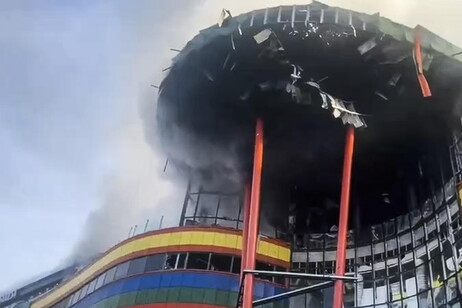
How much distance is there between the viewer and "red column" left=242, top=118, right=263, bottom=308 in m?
38.3

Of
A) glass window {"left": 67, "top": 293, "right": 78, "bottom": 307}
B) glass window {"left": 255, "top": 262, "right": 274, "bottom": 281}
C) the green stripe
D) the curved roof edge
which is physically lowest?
the green stripe

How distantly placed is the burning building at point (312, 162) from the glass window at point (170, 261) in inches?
6.6

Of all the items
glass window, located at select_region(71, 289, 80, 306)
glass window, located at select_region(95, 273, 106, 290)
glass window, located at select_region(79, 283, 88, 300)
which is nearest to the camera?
glass window, located at select_region(95, 273, 106, 290)

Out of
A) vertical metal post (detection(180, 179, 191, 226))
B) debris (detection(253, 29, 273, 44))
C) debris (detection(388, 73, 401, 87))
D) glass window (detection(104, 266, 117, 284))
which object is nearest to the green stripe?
glass window (detection(104, 266, 117, 284))

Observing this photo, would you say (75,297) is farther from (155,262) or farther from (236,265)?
(236,265)

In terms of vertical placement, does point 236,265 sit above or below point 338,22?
below

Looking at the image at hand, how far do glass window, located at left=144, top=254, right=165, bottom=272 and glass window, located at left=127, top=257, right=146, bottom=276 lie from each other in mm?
368

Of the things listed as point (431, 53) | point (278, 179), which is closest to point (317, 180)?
point (278, 179)

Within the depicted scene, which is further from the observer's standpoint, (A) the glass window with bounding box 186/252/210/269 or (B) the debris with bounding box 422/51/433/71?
(A) the glass window with bounding box 186/252/210/269

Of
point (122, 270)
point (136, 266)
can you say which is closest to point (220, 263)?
point (136, 266)

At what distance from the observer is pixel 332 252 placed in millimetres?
49312

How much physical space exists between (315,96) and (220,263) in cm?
1384

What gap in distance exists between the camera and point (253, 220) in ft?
139

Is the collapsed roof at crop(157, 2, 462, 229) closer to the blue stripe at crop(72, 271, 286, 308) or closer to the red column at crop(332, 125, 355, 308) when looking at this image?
the red column at crop(332, 125, 355, 308)
